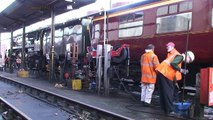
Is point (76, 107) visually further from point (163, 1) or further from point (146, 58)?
point (163, 1)

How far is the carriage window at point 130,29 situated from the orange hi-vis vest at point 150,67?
3.22 m

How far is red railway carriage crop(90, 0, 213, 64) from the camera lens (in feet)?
37.8

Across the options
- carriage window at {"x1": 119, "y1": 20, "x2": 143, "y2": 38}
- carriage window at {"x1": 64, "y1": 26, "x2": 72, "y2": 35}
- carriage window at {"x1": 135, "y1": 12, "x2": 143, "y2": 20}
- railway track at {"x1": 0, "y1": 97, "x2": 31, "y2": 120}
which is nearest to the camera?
railway track at {"x1": 0, "y1": 97, "x2": 31, "y2": 120}

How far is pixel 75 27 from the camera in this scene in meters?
20.5

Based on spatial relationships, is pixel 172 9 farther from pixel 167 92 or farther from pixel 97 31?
pixel 97 31

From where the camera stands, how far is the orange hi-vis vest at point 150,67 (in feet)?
36.3

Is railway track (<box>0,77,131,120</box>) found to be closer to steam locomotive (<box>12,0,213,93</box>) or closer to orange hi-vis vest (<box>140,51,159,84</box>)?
orange hi-vis vest (<box>140,51,159,84</box>)

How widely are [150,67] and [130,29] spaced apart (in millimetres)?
4034

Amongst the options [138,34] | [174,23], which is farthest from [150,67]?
[138,34]

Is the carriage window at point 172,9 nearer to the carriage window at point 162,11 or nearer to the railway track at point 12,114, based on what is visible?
the carriage window at point 162,11

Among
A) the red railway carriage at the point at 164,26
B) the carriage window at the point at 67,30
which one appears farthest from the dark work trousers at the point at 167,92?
the carriage window at the point at 67,30

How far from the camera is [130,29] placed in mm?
14992

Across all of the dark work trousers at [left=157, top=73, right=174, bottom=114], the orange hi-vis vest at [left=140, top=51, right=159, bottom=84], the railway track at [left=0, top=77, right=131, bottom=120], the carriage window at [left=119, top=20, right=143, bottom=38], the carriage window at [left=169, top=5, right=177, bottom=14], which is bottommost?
the railway track at [left=0, top=77, right=131, bottom=120]

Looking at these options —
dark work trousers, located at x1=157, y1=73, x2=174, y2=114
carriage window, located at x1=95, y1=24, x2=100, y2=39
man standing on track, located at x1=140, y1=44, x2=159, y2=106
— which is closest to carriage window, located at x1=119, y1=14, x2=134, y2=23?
carriage window, located at x1=95, y1=24, x2=100, y2=39
